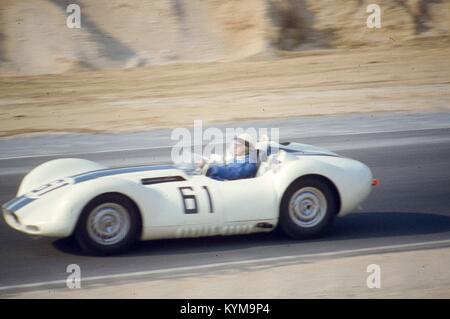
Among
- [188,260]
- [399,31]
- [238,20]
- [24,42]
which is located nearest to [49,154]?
[188,260]

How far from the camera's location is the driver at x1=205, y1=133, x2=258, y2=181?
826 centimetres

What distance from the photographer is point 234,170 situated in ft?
27.1

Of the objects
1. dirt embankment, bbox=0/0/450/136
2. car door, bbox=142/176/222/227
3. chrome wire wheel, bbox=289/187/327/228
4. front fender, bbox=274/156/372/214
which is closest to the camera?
car door, bbox=142/176/222/227

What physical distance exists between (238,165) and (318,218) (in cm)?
93

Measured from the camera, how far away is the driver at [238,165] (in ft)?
27.1

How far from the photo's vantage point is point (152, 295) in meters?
6.80

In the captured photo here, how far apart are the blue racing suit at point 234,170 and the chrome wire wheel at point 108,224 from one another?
0.99m

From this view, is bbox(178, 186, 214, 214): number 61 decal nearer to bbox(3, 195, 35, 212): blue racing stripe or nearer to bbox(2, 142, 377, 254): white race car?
bbox(2, 142, 377, 254): white race car

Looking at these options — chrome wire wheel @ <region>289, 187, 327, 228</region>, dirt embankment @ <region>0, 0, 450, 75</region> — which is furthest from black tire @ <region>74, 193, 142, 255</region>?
dirt embankment @ <region>0, 0, 450, 75</region>

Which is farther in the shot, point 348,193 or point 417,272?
point 348,193

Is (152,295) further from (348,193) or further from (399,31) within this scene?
(399,31)

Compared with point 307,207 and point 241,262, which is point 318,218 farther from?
point 241,262

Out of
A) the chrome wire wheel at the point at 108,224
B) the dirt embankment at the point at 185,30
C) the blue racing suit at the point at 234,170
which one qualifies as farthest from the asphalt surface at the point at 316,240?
the dirt embankment at the point at 185,30

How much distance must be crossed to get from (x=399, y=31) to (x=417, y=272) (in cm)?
1832
